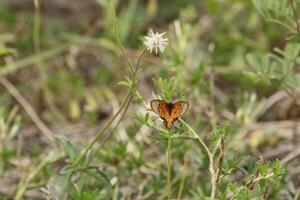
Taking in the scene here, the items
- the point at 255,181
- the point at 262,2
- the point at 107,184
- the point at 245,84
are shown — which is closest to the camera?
the point at 255,181

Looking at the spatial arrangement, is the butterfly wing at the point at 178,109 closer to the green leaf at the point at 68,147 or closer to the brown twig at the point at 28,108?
the green leaf at the point at 68,147

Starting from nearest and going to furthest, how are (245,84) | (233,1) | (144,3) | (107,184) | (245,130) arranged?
(107,184) < (245,130) < (245,84) < (233,1) < (144,3)

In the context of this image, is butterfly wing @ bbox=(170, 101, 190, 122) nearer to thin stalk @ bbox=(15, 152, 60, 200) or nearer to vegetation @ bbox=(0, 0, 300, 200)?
vegetation @ bbox=(0, 0, 300, 200)

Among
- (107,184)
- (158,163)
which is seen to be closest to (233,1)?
(158,163)

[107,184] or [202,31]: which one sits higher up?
[202,31]

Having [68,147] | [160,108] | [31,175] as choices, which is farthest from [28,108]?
[160,108]

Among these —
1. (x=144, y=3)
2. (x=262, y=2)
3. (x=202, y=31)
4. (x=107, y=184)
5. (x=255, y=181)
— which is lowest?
(x=255, y=181)

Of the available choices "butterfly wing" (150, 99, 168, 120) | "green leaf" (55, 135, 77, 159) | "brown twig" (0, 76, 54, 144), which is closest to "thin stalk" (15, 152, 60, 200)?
"green leaf" (55, 135, 77, 159)

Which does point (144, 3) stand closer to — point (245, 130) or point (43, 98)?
point (43, 98)

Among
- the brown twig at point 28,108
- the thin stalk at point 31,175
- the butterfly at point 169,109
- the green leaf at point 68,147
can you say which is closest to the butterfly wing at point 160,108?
the butterfly at point 169,109
